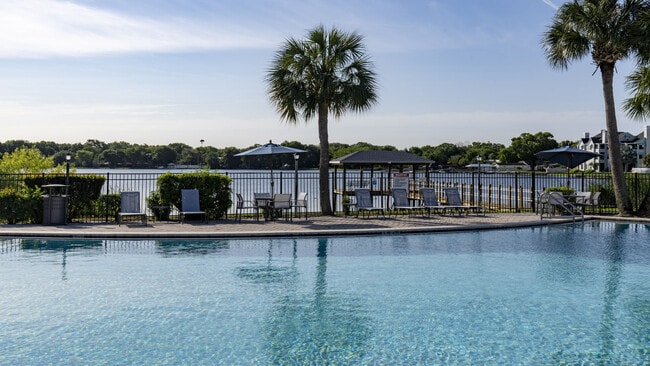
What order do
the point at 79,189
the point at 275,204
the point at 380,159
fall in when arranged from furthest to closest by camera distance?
the point at 380,159 → the point at 275,204 → the point at 79,189

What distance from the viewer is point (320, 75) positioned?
16734 millimetres

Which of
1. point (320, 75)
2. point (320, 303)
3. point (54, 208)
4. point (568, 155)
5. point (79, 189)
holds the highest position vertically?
point (320, 75)

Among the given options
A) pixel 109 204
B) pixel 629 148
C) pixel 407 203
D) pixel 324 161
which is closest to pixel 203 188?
pixel 109 204

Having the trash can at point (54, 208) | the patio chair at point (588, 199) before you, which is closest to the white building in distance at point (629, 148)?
the patio chair at point (588, 199)

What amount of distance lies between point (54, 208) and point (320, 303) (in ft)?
32.6

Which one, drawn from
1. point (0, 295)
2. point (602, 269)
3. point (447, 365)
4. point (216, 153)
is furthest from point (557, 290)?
point (216, 153)

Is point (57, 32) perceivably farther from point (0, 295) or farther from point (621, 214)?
point (621, 214)

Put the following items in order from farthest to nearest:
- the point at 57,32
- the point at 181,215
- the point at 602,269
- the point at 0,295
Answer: the point at 181,215 < the point at 57,32 < the point at 602,269 < the point at 0,295

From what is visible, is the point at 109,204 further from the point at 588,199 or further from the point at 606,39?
the point at 606,39

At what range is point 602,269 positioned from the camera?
9602 mm

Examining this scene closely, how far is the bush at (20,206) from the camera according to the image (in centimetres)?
1438

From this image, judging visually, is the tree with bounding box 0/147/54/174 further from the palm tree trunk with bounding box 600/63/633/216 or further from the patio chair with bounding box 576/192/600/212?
the palm tree trunk with bounding box 600/63/633/216

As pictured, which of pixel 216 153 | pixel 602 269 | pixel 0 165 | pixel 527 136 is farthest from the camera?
pixel 527 136

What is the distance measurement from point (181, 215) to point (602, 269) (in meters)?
10.8
